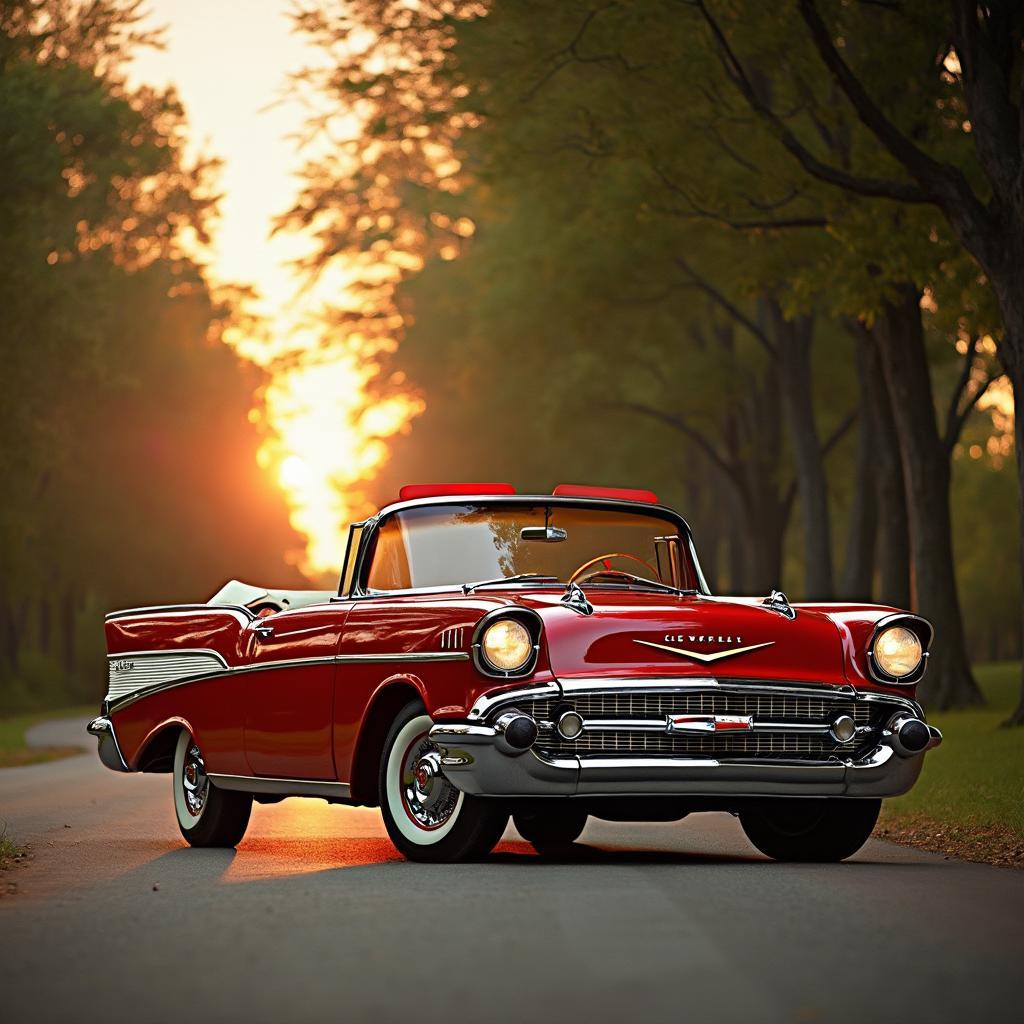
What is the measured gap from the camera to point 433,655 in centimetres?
999

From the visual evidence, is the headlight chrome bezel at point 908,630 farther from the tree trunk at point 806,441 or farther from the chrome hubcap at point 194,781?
the tree trunk at point 806,441

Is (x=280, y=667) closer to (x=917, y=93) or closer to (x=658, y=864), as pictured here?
(x=658, y=864)

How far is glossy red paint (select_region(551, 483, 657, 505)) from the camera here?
1173 centimetres

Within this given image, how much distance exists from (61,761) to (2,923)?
60.7 ft

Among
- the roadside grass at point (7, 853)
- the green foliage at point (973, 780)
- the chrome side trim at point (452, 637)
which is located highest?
the chrome side trim at point (452, 637)

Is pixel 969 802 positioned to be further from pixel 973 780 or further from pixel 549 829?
pixel 549 829

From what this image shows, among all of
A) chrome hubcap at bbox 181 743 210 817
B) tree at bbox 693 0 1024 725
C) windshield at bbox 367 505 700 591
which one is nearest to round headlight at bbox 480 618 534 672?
windshield at bbox 367 505 700 591

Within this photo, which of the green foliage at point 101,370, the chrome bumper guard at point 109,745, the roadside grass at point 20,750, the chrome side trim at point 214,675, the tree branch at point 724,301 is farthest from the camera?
the green foliage at point 101,370

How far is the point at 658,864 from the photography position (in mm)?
10531

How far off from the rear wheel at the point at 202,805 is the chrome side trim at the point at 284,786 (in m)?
0.15

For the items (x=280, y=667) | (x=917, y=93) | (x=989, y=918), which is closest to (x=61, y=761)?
(x=917, y=93)

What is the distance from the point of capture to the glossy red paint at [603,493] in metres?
11.7

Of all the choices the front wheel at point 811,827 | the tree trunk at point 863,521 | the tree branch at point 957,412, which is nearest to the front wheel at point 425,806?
the front wheel at point 811,827

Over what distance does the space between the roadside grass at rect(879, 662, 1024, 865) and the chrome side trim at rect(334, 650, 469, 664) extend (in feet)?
11.1
